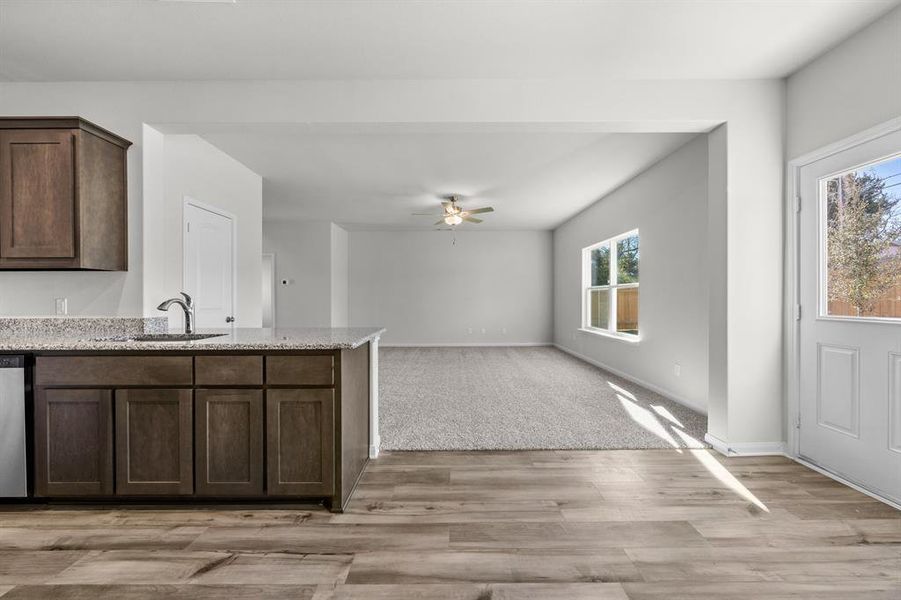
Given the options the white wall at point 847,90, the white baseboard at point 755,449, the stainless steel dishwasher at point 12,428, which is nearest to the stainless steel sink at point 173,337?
the stainless steel dishwasher at point 12,428

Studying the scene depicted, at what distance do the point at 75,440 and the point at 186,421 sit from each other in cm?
60

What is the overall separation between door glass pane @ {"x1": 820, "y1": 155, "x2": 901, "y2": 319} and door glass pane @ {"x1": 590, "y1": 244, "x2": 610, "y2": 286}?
4109 millimetres

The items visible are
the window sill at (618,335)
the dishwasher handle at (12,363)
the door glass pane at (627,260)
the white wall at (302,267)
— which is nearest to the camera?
the dishwasher handle at (12,363)

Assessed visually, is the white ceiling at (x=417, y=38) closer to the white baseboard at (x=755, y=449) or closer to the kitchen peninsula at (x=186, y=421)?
the kitchen peninsula at (x=186, y=421)

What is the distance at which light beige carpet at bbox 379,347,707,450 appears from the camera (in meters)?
3.55

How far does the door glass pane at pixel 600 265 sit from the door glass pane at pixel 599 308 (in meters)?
0.18

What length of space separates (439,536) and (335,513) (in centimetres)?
60

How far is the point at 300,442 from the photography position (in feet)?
7.97

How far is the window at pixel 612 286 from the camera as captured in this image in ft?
20.3

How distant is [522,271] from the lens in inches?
397

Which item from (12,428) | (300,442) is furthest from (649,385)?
(12,428)

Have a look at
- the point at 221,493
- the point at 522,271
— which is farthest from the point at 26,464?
the point at 522,271

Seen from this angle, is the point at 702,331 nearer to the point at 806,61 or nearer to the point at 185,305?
the point at 806,61

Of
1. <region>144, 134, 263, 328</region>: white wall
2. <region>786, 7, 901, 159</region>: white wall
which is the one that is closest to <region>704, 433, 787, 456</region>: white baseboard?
<region>786, 7, 901, 159</region>: white wall
